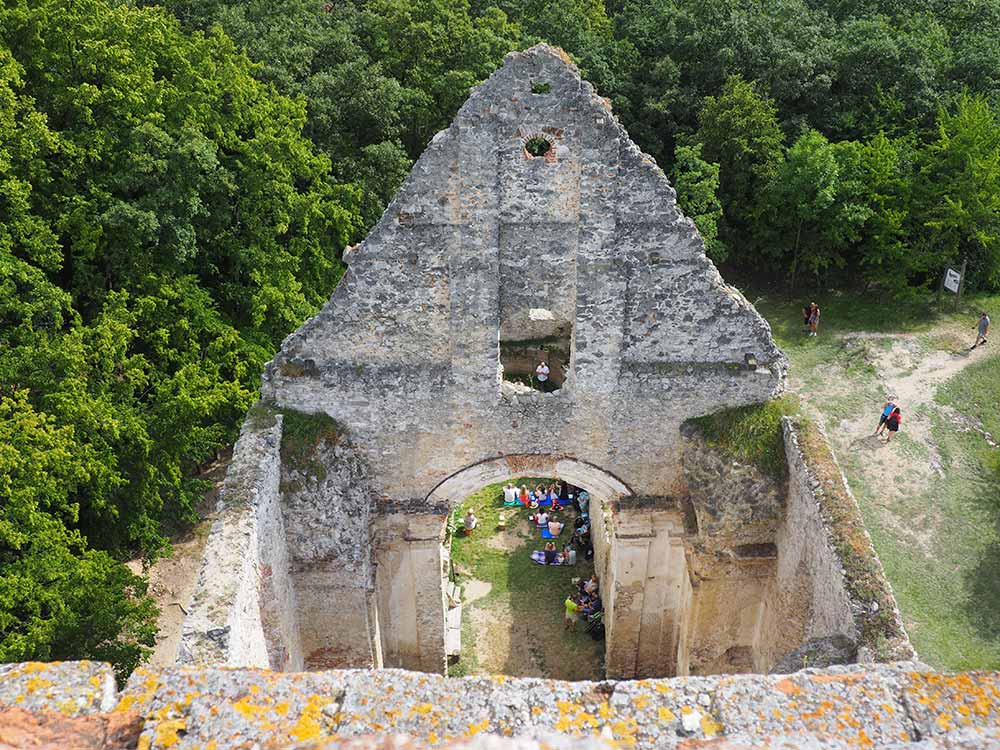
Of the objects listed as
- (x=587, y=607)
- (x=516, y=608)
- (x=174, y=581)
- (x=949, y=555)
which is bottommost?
(x=174, y=581)

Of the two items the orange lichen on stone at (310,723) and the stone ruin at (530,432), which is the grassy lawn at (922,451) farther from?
the orange lichen on stone at (310,723)

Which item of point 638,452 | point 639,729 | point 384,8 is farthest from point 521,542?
point 384,8

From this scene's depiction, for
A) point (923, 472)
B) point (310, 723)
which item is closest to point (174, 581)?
point (310, 723)

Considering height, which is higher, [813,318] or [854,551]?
[813,318]

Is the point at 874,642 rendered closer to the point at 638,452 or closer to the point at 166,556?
the point at 638,452

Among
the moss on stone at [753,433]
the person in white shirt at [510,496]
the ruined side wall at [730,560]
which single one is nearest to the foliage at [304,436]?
the ruined side wall at [730,560]

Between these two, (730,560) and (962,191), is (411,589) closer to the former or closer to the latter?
(730,560)

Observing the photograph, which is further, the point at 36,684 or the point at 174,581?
the point at 174,581

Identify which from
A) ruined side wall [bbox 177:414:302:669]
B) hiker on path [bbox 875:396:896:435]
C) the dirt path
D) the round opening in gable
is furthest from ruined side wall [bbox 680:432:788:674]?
hiker on path [bbox 875:396:896:435]
